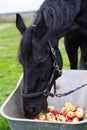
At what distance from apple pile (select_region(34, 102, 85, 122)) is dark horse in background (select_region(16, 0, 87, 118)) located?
0.18 feet

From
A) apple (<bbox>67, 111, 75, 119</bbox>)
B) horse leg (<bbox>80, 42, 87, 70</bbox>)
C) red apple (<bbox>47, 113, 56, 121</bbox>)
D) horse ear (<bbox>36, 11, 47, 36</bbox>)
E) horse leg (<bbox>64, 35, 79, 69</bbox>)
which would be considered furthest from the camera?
horse leg (<bbox>64, 35, 79, 69</bbox>)

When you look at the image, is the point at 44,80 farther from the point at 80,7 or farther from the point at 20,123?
the point at 80,7

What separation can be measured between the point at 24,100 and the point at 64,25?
70 cm

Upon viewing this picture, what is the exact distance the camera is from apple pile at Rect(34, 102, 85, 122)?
96.1 inches

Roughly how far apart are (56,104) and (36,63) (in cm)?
75

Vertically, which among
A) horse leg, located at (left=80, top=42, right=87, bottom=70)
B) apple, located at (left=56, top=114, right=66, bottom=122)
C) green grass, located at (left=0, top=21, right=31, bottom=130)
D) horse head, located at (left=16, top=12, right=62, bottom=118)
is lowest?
green grass, located at (left=0, top=21, right=31, bottom=130)

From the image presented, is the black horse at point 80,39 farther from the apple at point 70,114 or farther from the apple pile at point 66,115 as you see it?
the apple at point 70,114

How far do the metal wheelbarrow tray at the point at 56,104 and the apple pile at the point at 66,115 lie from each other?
0.07 m

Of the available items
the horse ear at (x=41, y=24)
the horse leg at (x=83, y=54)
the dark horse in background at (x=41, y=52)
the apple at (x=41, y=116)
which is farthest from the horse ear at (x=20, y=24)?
the horse leg at (x=83, y=54)

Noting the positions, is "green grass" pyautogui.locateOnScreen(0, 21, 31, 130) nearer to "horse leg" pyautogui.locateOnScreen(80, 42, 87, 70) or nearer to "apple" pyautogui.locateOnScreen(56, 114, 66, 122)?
"apple" pyautogui.locateOnScreen(56, 114, 66, 122)

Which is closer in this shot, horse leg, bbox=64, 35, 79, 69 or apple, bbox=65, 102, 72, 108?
apple, bbox=65, 102, 72, 108

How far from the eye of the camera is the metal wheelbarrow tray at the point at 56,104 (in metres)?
2.13

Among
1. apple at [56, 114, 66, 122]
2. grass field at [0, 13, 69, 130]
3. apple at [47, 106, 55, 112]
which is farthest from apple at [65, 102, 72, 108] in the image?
grass field at [0, 13, 69, 130]

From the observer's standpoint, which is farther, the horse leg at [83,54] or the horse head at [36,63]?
the horse leg at [83,54]
